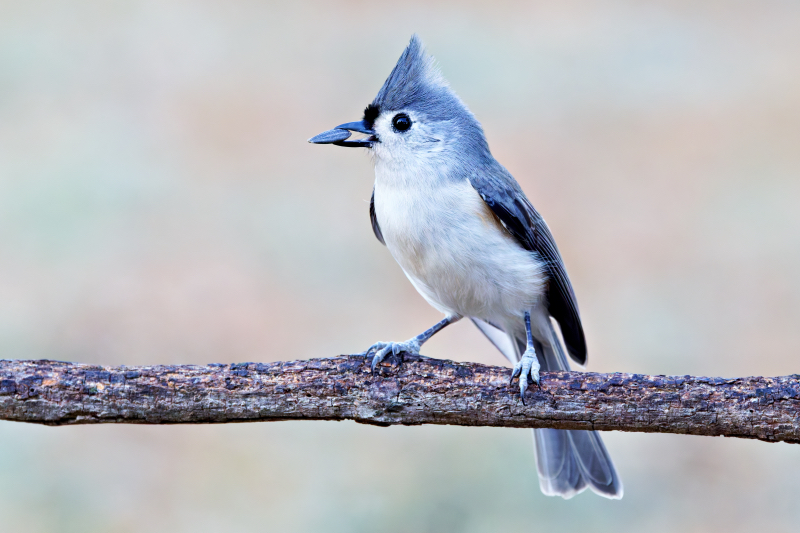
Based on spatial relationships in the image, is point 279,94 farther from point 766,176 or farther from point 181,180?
point 766,176

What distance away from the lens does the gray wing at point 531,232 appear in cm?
303

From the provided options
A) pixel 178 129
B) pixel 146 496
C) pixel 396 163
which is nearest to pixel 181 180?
pixel 178 129

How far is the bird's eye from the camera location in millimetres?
3084

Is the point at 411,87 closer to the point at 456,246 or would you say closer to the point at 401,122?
the point at 401,122

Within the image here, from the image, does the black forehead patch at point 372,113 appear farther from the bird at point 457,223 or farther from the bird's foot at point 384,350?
the bird's foot at point 384,350

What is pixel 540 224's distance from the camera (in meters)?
3.24

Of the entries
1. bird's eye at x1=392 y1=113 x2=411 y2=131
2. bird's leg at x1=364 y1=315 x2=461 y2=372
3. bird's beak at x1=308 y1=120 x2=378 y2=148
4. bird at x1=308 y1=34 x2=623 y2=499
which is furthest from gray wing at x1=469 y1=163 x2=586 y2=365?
bird's leg at x1=364 y1=315 x2=461 y2=372

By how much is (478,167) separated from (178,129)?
490cm

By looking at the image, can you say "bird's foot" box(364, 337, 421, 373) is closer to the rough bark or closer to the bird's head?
the rough bark

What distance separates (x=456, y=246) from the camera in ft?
9.59

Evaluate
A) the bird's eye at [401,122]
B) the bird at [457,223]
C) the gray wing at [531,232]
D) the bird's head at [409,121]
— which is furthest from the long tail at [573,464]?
the bird's eye at [401,122]

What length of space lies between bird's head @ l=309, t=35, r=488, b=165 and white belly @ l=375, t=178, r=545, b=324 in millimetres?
164

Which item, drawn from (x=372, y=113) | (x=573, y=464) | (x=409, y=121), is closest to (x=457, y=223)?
(x=409, y=121)

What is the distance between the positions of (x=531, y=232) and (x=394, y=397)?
1.00 m
